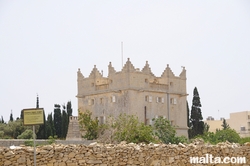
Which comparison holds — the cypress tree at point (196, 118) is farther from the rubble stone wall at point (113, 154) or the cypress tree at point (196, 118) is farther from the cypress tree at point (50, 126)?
the rubble stone wall at point (113, 154)

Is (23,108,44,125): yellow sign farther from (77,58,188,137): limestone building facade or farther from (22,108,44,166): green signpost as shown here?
(77,58,188,137): limestone building facade

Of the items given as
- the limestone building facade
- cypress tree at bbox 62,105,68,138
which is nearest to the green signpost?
the limestone building facade

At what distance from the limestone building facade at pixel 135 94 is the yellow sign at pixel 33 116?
32.6 meters

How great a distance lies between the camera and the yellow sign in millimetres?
14961

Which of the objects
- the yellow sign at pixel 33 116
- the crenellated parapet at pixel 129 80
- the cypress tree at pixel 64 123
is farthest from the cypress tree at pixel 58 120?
the yellow sign at pixel 33 116

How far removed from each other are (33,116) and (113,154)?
11.9ft

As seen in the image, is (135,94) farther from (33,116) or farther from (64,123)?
(33,116)

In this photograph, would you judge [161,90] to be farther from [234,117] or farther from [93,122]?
[234,117]

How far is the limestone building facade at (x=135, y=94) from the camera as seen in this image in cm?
4819

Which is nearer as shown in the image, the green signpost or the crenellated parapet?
the green signpost

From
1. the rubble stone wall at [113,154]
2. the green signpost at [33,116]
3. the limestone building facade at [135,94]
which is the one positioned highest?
the limestone building facade at [135,94]

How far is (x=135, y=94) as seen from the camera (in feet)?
159

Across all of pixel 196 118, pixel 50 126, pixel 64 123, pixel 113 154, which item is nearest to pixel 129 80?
pixel 50 126

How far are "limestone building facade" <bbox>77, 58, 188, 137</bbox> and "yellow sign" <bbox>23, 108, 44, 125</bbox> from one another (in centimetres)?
3260
